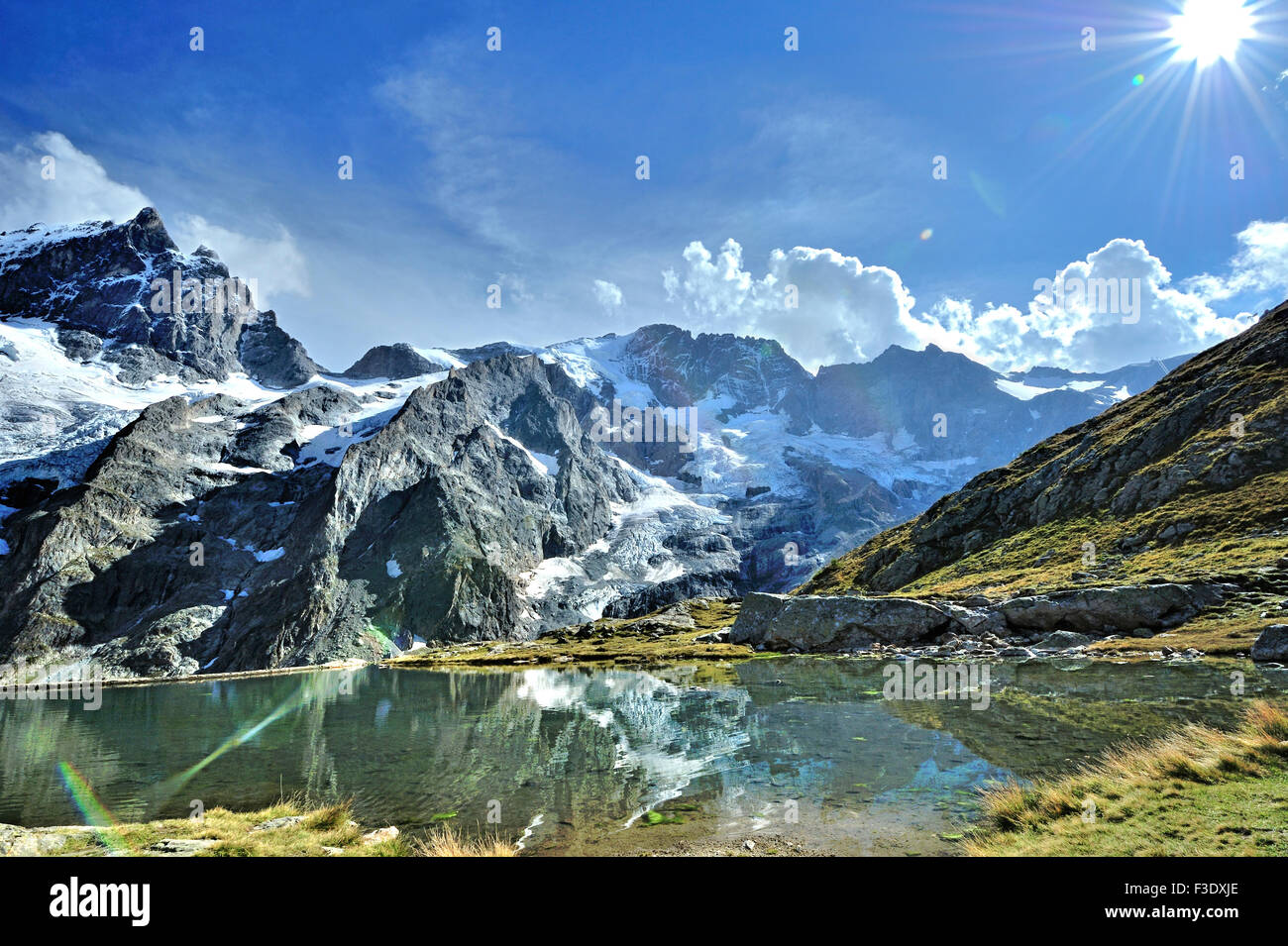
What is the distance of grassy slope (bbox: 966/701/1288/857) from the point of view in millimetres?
10625

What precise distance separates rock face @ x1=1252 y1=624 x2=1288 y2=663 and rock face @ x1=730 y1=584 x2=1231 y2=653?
13.3 metres

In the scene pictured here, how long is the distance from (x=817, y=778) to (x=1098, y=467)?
306 ft

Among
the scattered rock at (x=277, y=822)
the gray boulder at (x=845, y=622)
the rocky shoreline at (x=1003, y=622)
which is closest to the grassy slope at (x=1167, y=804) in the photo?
the scattered rock at (x=277, y=822)

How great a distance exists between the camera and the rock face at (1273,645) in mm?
34656

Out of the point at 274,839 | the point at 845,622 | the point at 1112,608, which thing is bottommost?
the point at 845,622

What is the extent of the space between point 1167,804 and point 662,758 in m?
18.3

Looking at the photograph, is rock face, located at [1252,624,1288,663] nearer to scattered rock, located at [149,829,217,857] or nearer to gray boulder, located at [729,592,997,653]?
gray boulder, located at [729,592,997,653]

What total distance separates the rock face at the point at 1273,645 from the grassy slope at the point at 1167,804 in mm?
25953

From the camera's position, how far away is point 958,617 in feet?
209

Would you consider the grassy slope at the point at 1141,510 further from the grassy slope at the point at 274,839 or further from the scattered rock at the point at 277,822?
the scattered rock at the point at 277,822

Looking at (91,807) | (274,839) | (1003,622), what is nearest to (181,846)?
(274,839)

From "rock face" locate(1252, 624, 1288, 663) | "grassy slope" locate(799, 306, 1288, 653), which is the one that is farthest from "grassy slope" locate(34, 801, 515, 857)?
"grassy slope" locate(799, 306, 1288, 653)

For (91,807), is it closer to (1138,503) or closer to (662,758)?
(662,758)
